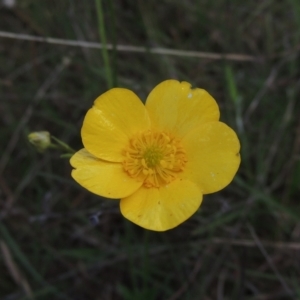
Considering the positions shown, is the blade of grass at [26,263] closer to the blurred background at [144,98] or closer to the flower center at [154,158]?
the blurred background at [144,98]

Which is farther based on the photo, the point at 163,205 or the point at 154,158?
the point at 154,158

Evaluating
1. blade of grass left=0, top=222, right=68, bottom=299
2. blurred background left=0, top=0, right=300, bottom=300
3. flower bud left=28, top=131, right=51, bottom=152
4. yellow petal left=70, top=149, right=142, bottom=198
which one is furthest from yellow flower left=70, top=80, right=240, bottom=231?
blade of grass left=0, top=222, right=68, bottom=299

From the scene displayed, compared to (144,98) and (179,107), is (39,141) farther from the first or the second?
(144,98)

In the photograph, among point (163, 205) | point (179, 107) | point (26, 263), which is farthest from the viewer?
point (26, 263)

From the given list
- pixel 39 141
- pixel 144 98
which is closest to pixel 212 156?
pixel 39 141

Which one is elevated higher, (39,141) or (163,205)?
(39,141)

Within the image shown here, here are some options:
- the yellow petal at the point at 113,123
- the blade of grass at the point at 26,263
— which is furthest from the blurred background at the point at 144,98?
the yellow petal at the point at 113,123

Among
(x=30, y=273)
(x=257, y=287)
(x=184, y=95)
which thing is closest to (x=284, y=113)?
(x=257, y=287)

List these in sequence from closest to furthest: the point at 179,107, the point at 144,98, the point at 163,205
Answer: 1. the point at 163,205
2. the point at 179,107
3. the point at 144,98
